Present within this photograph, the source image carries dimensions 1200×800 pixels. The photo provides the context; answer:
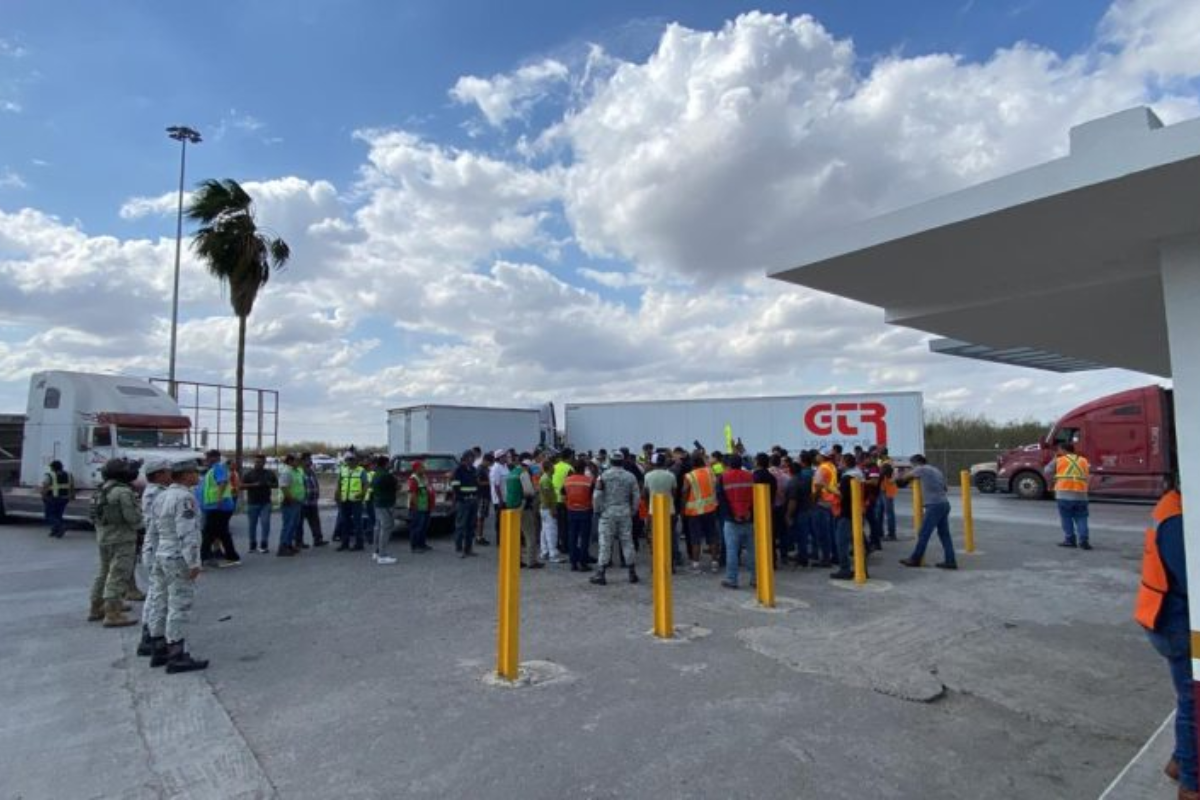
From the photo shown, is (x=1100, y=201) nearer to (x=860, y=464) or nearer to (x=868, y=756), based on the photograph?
(x=868, y=756)

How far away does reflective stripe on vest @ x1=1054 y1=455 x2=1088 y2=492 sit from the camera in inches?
450

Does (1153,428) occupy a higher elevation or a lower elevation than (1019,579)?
higher

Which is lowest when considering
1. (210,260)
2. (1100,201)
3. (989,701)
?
(989,701)

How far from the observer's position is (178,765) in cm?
396

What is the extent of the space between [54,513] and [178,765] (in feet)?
46.7

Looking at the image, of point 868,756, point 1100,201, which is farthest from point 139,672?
point 1100,201

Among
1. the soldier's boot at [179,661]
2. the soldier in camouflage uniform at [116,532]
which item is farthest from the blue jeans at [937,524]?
the soldier in camouflage uniform at [116,532]

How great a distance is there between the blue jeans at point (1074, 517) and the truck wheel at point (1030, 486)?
10.4 m

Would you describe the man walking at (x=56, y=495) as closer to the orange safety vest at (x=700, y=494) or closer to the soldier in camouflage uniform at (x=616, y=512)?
the soldier in camouflage uniform at (x=616, y=512)

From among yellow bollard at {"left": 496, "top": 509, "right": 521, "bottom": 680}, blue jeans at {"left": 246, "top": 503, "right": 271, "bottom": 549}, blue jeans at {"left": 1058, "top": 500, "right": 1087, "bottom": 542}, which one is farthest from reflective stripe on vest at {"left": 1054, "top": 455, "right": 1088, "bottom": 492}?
blue jeans at {"left": 246, "top": 503, "right": 271, "bottom": 549}

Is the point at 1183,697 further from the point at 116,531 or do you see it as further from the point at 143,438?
the point at 143,438

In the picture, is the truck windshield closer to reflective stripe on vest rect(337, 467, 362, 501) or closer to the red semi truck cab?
reflective stripe on vest rect(337, 467, 362, 501)

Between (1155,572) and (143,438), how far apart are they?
1867 cm

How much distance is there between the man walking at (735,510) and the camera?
879 centimetres
